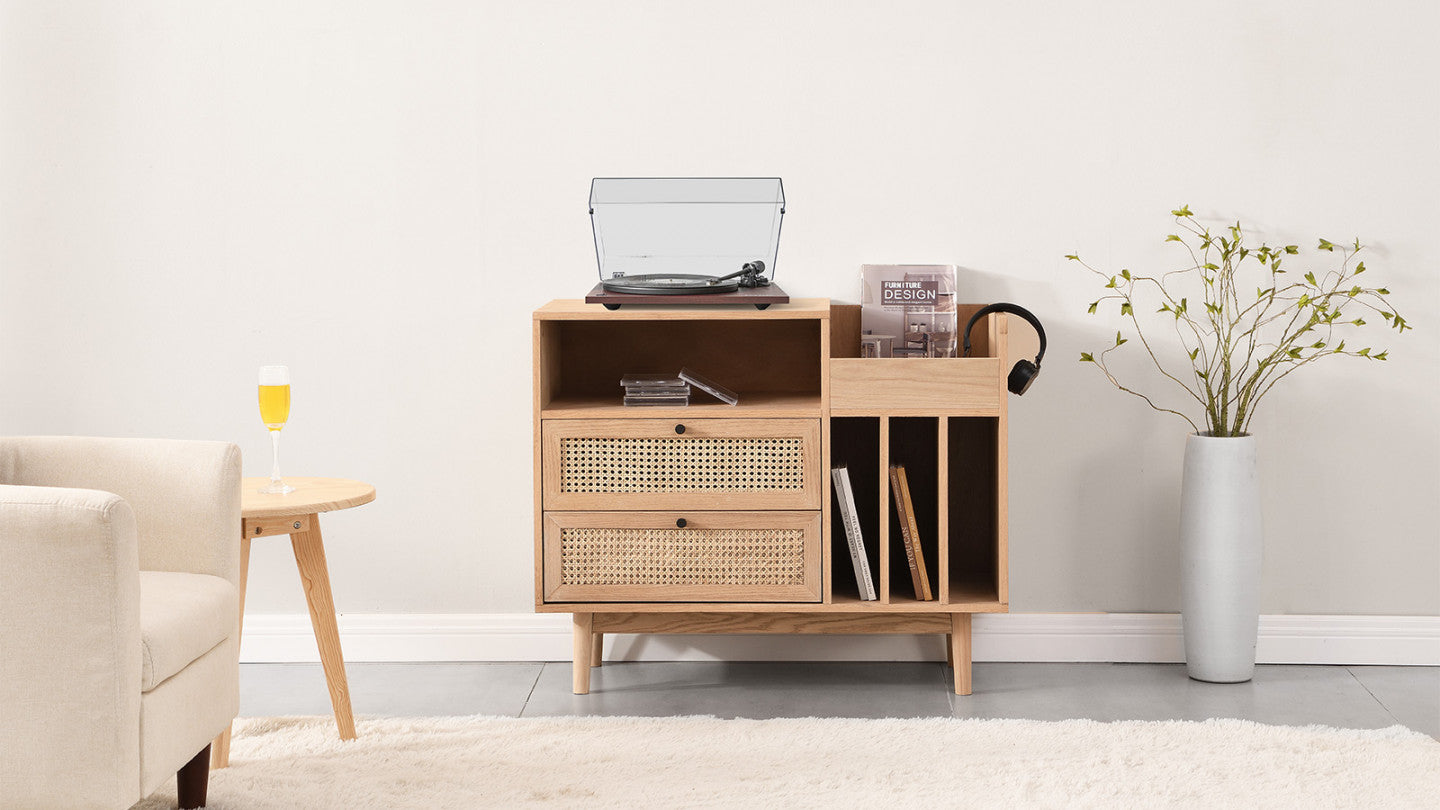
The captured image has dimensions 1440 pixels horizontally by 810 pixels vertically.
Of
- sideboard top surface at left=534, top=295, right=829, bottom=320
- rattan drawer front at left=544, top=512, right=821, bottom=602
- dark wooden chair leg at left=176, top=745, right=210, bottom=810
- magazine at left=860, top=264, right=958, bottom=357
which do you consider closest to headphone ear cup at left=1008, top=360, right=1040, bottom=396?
magazine at left=860, top=264, right=958, bottom=357

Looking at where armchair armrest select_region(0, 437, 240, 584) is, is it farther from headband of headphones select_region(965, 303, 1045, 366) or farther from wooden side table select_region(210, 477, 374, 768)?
headband of headphones select_region(965, 303, 1045, 366)

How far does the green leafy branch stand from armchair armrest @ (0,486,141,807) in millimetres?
2007

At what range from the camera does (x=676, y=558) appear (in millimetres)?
2504

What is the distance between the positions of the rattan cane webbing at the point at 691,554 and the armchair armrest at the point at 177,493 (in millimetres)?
712

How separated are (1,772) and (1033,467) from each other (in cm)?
205

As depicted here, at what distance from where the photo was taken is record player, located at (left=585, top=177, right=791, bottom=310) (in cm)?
270

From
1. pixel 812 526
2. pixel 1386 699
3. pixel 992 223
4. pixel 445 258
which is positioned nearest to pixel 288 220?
pixel 445 258

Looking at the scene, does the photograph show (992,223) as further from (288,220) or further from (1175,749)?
(288,220)

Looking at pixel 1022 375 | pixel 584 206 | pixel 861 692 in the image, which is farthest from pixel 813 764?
pixel 584 206

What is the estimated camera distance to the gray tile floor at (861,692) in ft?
8.14

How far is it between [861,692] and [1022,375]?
2.40 feet

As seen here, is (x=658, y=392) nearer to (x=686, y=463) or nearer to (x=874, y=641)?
(x=686, y=463)

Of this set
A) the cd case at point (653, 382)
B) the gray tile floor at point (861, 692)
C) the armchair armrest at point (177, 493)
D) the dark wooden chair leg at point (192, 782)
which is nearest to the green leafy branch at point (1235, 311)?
the gray tile floor at point (861, 692)

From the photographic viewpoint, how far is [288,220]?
2.83 metres
